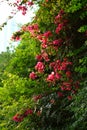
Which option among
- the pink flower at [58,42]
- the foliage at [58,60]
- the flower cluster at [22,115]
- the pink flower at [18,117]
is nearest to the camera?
the foliage at [58,60]

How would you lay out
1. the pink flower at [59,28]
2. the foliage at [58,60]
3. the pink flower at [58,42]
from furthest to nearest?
the pink flower at [58,42], the pink flower at [59,28], the foliage at [58,60]

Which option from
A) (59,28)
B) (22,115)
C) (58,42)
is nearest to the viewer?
(59,28)

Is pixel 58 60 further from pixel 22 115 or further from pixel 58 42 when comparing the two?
pixel 22 115

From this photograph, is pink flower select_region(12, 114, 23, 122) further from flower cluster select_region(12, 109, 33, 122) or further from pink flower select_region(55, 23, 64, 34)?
pink flower select_region(55, 23, 64, 34)

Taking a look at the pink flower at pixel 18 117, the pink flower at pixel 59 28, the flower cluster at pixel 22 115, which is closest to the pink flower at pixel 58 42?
the pink flower at pixel 59 28

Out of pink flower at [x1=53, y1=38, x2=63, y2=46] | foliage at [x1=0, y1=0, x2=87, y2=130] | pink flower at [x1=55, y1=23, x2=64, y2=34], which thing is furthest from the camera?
pink flower at [x1=53, y1=38, x2=63, y2=46]

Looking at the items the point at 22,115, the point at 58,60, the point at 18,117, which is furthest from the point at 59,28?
the point at 18,117

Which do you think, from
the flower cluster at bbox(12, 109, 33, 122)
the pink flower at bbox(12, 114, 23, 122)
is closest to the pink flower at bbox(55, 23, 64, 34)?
the flower cluster at bbox(12, 109, 33, 122)

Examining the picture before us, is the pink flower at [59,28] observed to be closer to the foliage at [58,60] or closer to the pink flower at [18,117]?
the foliage at [58,60]

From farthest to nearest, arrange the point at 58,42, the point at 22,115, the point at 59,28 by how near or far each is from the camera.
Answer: the point at 22,115 → the point at 58,42 → the point at 59,28

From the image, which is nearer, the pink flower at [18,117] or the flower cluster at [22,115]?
the flower cluster at [22,115]

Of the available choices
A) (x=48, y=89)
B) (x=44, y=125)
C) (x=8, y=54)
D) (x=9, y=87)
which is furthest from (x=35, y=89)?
(x=8, y=54)

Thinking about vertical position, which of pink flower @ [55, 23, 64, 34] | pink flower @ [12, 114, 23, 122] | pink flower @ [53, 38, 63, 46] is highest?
pink flower @ [55, 23, 64, 34]

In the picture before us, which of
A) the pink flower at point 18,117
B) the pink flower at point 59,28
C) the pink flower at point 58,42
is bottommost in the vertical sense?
the pink flower at point 18,117
